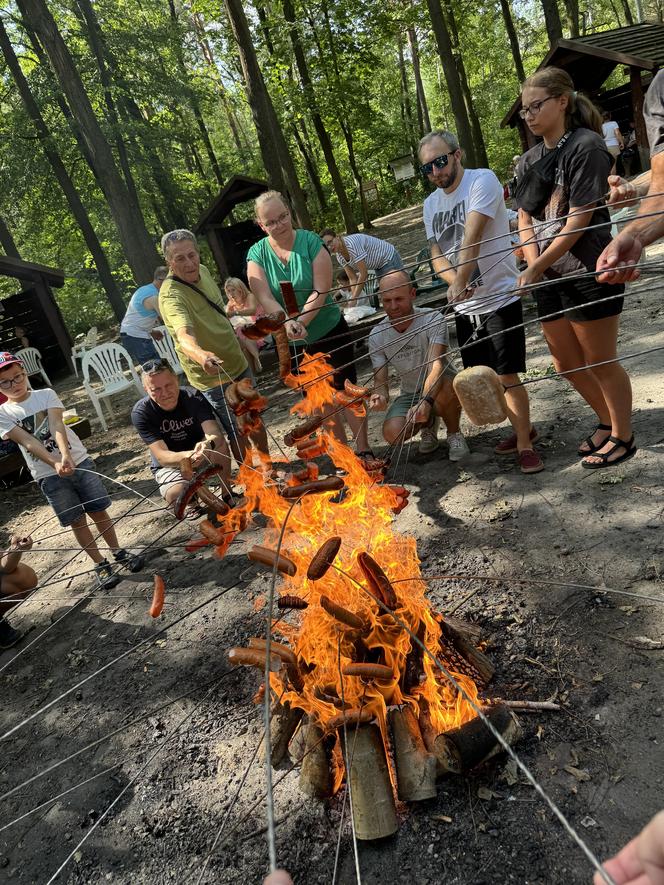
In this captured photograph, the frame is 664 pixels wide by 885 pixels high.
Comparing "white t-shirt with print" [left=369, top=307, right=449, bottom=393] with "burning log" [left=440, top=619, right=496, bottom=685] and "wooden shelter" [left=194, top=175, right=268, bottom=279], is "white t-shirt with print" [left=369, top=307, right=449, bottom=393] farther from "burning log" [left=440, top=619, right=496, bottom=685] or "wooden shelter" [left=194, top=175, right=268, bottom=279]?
"wooden shelter" [left=194, top=175, right=268, bottom=279]

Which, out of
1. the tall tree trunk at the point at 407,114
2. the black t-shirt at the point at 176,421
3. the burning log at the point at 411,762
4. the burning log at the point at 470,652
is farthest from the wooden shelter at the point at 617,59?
the tall tree trunk at the point at 407,114

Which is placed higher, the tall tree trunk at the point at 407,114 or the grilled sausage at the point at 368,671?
the tall tree trunk at the point at 407,114

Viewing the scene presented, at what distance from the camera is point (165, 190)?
22953 millimetres

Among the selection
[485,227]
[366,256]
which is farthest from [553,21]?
[485,227]

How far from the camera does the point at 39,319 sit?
53.2ft

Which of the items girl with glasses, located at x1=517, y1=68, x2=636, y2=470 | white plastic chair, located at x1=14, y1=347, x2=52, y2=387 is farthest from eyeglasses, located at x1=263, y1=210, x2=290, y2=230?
white plastic chair, located at x1=14, y1=347, x2=52, y2=387

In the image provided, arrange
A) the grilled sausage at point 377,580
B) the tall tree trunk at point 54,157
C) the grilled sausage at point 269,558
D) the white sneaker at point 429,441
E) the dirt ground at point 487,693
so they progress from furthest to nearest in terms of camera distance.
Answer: the tall tree trunk at point 54,157 < the white sneaker at point 429,441 < the grilled sausage at point 377,580 < the grilled sausage at point 269,558 < the dirt ground at point 487,693

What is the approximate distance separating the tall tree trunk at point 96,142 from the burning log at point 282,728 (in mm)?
11138

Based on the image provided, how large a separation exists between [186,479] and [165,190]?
23547mm

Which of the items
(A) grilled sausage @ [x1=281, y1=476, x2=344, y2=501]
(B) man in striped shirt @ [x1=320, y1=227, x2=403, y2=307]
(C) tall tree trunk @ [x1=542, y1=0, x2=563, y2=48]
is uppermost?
(C) tall tree trunk @ [x1=542, y1=0, x2=563, y2=48]

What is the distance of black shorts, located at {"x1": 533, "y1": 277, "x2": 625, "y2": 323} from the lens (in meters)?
3.26

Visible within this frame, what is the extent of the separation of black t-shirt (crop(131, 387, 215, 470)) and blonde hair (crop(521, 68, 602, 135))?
10.6 feet

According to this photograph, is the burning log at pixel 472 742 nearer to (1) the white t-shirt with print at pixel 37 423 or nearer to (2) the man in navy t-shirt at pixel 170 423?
(2) the man in navy t-shirt at pixel 170 423

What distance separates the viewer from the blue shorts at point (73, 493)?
4406mm
